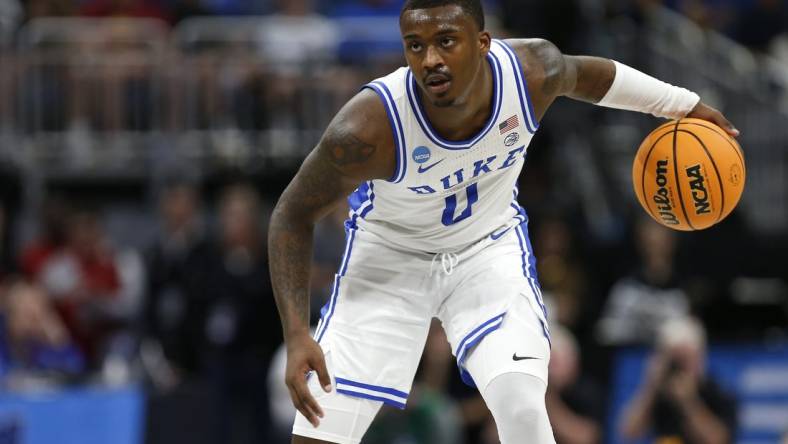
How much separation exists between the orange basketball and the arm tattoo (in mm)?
1723

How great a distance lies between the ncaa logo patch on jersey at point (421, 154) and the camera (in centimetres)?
606

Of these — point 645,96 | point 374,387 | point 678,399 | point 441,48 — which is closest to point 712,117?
point 645,96

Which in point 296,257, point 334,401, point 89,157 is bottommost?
point 89,157

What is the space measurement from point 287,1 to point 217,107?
5.73 ft

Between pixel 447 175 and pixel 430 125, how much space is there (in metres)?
0.29

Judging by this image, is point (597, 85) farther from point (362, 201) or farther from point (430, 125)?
point (362, 201)

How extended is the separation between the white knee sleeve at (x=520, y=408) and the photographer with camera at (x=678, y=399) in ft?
15.1

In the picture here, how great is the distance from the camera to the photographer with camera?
10461 millimetres

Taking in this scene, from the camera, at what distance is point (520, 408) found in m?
5.98

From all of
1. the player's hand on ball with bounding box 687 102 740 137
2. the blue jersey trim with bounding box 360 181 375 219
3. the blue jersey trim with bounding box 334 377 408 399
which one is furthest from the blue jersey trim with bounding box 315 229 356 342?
the player's hand on ball with bounding box 687 102 740 137

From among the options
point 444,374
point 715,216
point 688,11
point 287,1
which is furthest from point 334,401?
point 688,11

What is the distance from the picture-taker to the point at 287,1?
14344mm

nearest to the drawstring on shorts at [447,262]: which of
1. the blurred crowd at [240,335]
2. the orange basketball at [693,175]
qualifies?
the orange basketball at [693,175]

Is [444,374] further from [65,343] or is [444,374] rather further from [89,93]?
[89,93]
